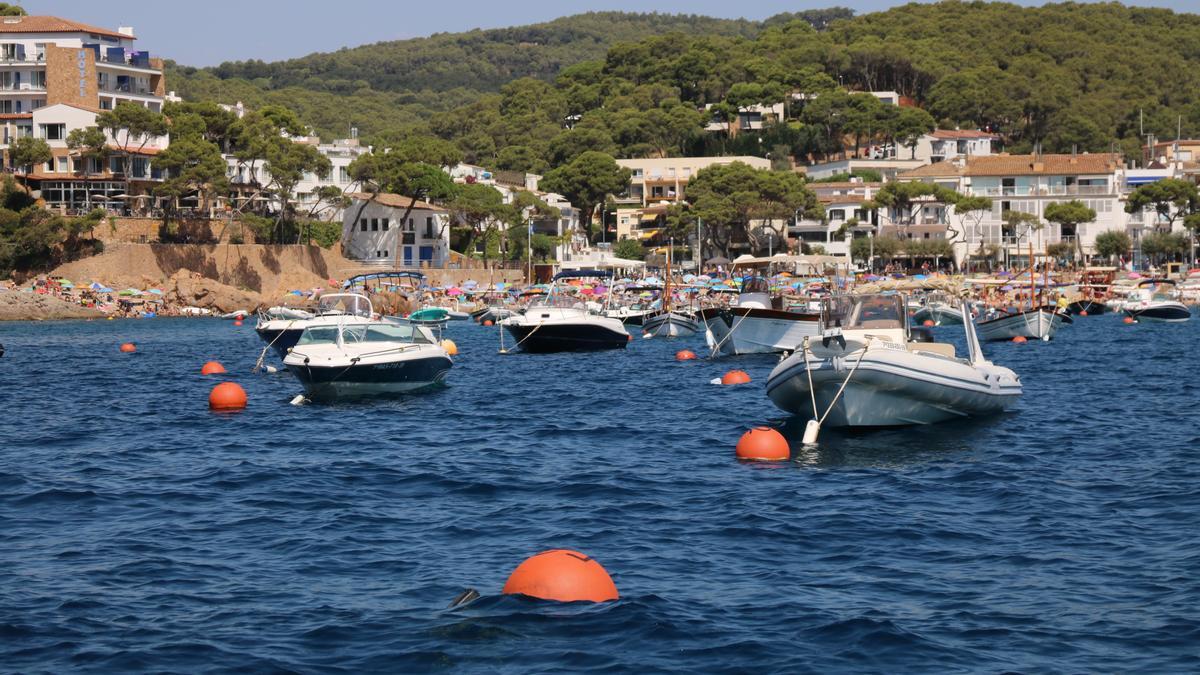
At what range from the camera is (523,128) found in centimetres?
18025

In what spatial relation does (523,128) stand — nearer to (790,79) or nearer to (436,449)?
(790,79)

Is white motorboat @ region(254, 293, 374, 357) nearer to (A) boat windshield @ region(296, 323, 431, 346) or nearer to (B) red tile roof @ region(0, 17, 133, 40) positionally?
(A) boat windshield @ region(296, 323, 431, 346)

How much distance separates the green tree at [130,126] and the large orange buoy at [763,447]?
265 ft

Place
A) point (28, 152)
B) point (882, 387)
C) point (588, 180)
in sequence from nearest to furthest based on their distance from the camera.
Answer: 1. point (882, 387)
2. point (28, 152)
3. point (588, 180)

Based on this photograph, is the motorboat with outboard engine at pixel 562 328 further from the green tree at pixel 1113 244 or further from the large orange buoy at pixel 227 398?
the green tree at pixel 1113 244

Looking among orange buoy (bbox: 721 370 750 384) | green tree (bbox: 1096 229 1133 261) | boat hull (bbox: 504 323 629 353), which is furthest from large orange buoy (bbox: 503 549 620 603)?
green tree (bbox: 1096 229 1133 261)

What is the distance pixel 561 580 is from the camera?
1473 centimetres

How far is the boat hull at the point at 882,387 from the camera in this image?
1062 inches

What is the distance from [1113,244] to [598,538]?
4594 inches

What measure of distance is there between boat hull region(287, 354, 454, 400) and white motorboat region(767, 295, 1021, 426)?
10949 mm

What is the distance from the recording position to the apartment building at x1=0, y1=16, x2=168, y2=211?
99.6 metres

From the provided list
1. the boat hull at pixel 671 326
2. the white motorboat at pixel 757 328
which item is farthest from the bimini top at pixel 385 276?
the white motorboat at pixel 757 328

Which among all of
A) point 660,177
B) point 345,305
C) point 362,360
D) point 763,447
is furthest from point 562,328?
point 660,177

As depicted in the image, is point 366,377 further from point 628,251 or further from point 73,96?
point 628,251
